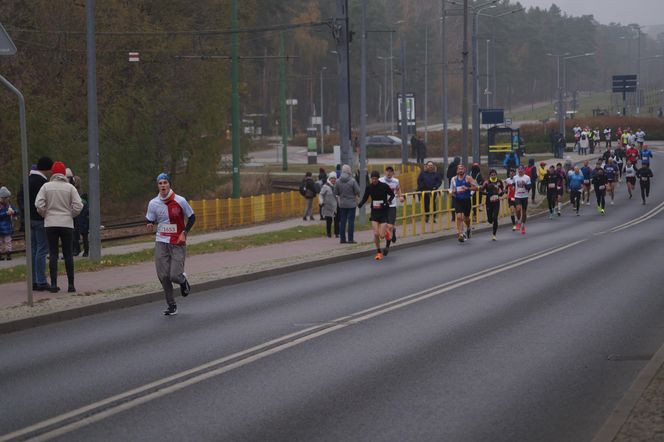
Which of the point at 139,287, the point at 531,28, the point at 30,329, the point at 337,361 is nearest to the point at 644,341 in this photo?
the point at 337,361

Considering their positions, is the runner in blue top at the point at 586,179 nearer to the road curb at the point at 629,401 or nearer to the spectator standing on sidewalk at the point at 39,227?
the spectator standing on sidewalk at the point at 39,227

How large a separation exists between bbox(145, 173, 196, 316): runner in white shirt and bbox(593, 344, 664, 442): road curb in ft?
21.2

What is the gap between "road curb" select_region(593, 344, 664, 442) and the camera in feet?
25.6

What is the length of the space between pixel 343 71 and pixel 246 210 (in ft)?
41.6

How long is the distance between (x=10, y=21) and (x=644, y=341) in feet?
119

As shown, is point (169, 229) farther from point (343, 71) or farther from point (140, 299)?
point (343, 71)

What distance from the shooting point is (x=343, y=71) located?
3152cm

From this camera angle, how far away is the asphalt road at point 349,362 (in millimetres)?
8594

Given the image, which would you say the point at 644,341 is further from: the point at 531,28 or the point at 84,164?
the point at 531,28

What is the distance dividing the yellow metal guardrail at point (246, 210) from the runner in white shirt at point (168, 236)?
2447 cm

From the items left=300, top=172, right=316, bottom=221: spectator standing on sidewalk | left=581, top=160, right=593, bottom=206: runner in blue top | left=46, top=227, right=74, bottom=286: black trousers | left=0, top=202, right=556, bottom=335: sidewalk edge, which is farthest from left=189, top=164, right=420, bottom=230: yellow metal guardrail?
left=46, top=227, right=74, bottom=286: black trousers

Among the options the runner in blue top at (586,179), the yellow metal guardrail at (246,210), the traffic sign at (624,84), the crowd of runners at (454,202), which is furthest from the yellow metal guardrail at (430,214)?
the traffic sign at (624,84)

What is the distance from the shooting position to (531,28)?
19475cm

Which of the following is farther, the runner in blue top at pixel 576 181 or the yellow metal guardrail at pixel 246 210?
the runner in blue top at pixel 576 181
